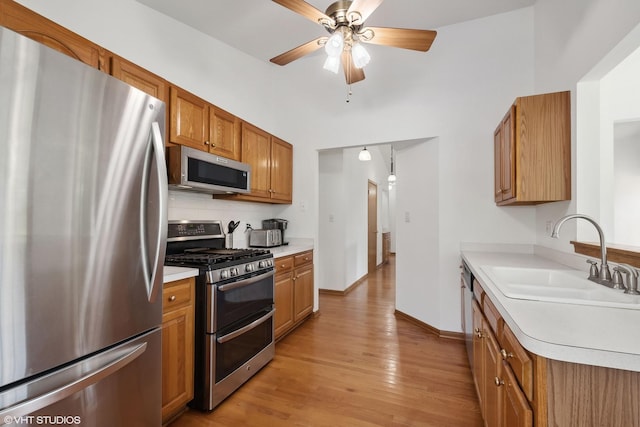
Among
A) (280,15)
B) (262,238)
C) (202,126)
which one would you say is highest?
(280,15)

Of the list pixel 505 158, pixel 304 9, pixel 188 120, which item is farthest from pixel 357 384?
pixel 304 9

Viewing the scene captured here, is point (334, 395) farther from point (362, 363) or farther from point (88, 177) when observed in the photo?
point (88, 177)

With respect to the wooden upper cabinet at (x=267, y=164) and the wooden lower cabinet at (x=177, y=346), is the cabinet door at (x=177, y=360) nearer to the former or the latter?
the wooden lower cabinet at (x=177, y=346)

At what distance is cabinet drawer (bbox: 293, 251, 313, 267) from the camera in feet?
9.89

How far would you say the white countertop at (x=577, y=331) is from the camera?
692mm

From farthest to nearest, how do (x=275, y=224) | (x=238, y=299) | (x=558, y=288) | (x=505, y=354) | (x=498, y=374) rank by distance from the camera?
1. (x=275, y=224)
2. (x=238, y=299)
3. (x=558, y=288)
4. (x=498, y=374)
5. (x=505, y=354)

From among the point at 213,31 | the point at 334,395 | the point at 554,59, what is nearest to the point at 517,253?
the point at 554,59

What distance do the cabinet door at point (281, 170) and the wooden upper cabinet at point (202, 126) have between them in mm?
607

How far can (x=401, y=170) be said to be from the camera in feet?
11.2

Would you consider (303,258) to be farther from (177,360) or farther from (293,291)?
(177,360)

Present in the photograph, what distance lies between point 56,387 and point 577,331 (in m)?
1.64

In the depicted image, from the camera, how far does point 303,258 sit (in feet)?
10.4

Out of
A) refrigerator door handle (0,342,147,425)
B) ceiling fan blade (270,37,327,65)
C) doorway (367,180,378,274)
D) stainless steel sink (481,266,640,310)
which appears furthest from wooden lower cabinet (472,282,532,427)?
doorway (367,180,378,274)

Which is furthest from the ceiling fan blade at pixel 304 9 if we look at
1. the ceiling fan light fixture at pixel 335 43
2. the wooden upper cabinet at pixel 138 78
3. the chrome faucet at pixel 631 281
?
the chrome faucet at pixel 631 281
